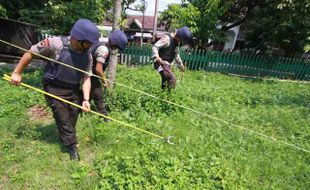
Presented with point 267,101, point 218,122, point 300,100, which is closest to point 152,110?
point 218,122

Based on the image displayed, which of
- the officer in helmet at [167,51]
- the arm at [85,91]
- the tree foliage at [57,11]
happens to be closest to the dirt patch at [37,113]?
the arm at [85,91]

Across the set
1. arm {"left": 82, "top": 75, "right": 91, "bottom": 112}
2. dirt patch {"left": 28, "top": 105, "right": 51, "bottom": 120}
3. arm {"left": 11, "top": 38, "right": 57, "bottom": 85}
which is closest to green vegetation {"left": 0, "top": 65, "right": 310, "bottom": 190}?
dirt patch {"left": 28, "top": 105, "right": 51, "bottom": 120}

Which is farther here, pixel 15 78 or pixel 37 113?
pixel 37 113

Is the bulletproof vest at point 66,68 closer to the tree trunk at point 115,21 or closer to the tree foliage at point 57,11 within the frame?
the tree trunk at point 115,21

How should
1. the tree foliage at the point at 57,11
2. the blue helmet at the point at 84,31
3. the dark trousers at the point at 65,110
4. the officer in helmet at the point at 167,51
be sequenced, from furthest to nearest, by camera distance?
the tree foliage at the point at 57,11 → the officer in helmet at the point at 167,51 → the dark trousers at the point at 65,110 → the blue helmet at the point at 84,31

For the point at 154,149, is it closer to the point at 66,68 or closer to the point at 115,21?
the point at 66,68

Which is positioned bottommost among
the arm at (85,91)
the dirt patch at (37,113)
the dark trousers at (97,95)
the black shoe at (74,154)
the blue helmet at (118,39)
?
the dirt patch at (37,113)

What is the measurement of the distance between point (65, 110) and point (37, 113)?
1785 mm

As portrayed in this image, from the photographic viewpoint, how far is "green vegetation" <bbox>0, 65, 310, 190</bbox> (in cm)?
305

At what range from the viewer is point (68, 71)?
3.33 m

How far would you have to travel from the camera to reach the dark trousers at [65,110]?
3436 mm

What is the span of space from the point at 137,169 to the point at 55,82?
147cm

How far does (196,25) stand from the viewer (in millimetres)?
13320

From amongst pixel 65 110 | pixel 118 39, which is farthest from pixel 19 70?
pixel 118 39
